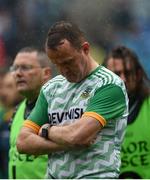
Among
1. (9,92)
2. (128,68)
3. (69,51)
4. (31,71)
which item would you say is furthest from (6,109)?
(69,51)

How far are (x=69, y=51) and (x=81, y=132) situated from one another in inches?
19.4

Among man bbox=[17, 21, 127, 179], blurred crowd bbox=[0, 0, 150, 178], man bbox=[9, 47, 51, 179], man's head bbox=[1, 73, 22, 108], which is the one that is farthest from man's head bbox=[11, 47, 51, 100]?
man's head bbox=[1, 73, 22, 108]

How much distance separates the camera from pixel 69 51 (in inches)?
190

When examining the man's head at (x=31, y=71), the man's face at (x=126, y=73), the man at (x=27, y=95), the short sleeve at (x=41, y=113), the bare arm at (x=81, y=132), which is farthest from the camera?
the man's face at (x=126, y=73)

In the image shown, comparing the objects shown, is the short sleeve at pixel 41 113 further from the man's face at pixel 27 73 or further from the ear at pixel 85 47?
the man's face at pixel 27 73

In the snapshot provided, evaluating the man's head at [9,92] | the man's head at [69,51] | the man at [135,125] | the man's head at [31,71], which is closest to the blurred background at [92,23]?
the man's head at [9,92]

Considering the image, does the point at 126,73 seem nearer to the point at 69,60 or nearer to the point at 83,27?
the point at 83,27

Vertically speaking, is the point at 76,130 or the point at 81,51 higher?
the point at 81,51

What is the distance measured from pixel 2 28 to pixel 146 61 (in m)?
3.10

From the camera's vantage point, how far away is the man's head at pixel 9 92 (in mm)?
8391

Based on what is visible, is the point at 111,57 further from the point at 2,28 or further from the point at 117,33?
the point at 2,28

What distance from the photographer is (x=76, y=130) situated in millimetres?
4754

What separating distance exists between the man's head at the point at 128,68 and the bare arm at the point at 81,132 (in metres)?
1.88

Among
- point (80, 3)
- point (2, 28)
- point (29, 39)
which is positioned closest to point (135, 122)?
point (29, 39)
